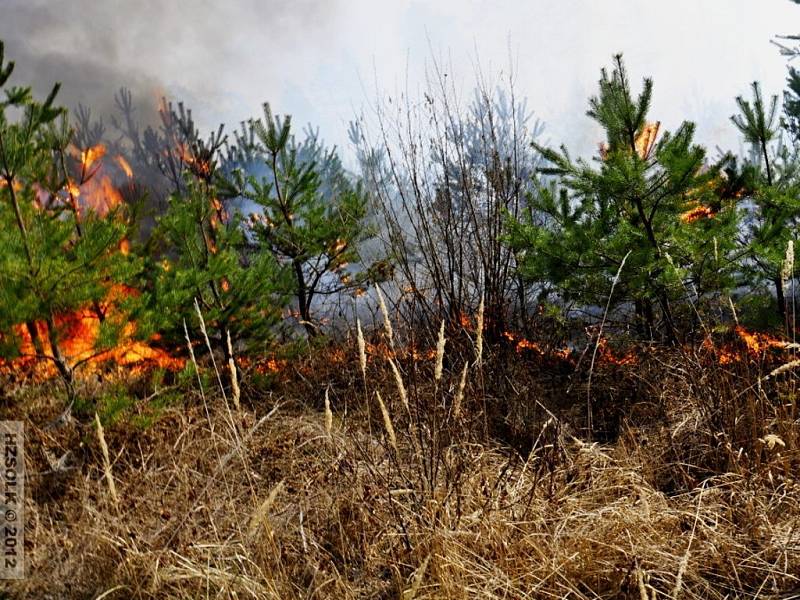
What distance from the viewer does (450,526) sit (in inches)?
62.3

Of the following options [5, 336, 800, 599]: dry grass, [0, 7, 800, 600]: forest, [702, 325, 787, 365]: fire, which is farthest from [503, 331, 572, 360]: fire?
[5, 336, 800, 599]: dry grass

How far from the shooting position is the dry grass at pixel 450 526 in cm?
142

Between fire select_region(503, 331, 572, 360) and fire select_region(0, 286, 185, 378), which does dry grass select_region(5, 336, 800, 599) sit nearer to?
fire select_region(0, 286, 185, 378)

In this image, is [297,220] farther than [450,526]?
Yes

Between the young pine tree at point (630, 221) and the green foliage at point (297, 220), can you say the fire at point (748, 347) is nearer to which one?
the young pine tree at point (630, 221)

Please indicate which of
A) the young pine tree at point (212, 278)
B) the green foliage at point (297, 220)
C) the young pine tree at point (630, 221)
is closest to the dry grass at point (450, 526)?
the young pine tree at point (630, 221)

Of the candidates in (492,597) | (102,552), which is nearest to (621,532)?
(492,597)

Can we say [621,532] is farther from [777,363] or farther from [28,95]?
[28,95]

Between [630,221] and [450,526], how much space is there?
250 cm

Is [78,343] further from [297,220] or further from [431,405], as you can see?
[297,220]

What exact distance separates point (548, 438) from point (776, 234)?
1.91m

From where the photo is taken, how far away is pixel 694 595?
1.35 meters

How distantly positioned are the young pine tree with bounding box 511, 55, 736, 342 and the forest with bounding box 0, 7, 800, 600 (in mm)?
18

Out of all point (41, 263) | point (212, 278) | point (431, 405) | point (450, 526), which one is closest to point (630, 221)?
point (431, 405)
